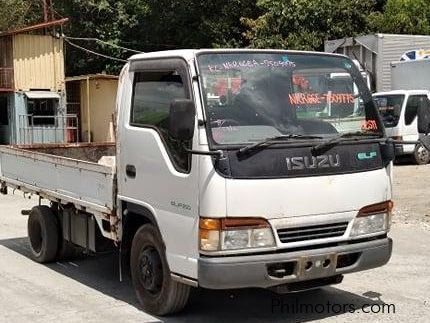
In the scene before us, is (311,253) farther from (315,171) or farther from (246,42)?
(246,42)

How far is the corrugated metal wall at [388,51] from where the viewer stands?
64.3 ft

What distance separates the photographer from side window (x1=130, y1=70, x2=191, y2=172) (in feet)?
17.4

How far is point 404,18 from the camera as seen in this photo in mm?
25016

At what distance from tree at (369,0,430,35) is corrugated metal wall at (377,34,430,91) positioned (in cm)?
492

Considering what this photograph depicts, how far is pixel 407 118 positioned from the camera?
1755cm

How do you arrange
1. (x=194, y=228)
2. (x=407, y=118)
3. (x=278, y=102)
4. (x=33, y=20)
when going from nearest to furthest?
1. (x=194, y=228)
2. (x=278, y=102)
3. (x=407, y=118)
4. (x=33, y=20)

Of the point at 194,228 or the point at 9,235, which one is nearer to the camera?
the point at 194,228

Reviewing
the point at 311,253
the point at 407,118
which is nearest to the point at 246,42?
the point at 407,118

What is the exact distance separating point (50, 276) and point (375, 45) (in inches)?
577

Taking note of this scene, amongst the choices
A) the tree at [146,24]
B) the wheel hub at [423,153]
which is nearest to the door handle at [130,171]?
the wheel hub at [423,153]

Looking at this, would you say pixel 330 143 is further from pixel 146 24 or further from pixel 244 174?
pixel 146 24

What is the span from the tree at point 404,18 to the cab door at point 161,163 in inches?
824

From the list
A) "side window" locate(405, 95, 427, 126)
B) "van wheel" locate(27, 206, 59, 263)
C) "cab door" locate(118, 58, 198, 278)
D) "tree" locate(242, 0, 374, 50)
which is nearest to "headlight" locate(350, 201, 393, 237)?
"cab door" locate(118, 58, 198, 278)

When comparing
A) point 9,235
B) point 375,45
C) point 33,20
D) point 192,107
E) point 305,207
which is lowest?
point 9,235
